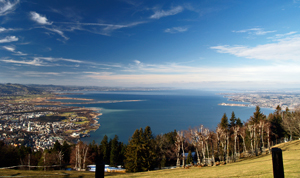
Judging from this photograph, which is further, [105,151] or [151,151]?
[105,151]

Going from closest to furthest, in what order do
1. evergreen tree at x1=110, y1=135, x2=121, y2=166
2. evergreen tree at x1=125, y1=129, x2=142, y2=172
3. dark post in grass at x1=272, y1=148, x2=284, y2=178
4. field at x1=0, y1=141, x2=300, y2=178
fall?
dark post in grass at x1=272, y1=148, x2=284, y2=178 → field at x1=0, y1=141, x2=300, y2=178 → evergreen tree at x1=125, y1=129, x2=142, y2=172 → evergreen tree at x1=110, y1=135, x2=121, y2=166

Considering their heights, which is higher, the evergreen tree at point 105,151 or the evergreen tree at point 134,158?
the evergreen tree at point 134,158

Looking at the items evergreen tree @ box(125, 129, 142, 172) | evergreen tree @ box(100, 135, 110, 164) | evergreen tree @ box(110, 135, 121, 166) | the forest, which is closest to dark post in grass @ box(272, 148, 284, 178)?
the forest

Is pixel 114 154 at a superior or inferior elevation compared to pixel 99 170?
inferior

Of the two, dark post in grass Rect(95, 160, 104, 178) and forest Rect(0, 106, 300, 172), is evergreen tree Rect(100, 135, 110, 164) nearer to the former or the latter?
forest Rect(0, 106, 300, 172)

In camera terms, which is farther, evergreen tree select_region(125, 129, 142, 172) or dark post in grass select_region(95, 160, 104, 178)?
evergreen tree select_region(125, 129, 142, 172)

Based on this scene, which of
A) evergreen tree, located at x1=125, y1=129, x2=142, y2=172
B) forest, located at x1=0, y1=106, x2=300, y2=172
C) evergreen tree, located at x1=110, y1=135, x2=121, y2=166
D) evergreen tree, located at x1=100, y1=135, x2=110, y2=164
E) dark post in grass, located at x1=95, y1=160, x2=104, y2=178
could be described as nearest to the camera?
dark post in grass, located at x1=95, y1=160, x2=104, y2=178

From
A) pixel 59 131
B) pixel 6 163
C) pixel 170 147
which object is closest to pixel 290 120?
pixel 170 147

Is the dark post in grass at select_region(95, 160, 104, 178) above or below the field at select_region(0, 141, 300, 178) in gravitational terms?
above

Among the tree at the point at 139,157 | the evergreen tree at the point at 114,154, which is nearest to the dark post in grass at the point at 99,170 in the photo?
the tree at the point at 139,157

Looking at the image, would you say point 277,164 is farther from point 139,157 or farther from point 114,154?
point 114,154

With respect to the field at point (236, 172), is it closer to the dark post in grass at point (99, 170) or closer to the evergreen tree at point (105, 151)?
the dark post in grass at point (99, 170)

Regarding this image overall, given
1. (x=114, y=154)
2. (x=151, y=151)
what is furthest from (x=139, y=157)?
(x=114, y=154)
